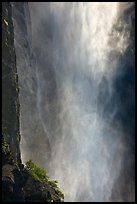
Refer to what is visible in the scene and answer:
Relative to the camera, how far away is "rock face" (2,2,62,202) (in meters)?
19.9

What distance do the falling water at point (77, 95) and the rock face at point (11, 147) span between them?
13.4 m

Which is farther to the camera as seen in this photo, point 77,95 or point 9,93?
point 77,95

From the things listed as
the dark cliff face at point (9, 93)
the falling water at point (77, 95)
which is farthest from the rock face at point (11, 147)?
the falling water at point (77, 95)

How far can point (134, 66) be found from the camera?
63.2m

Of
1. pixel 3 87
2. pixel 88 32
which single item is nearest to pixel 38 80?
pixel 88 32

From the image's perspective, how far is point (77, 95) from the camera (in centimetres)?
5425

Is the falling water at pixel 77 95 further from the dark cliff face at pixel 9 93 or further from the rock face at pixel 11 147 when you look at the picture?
the rock face at pixel 11 147

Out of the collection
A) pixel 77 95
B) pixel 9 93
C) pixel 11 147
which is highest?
pixel 77 95

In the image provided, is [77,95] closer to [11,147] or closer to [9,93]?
[9,93]

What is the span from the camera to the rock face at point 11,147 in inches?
783

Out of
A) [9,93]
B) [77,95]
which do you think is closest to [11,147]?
[9,93]

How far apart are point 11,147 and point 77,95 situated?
31038 mm

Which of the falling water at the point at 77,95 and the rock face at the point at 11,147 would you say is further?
the falling water at the point at 77,95

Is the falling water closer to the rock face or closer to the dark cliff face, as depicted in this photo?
the dark cliff face
